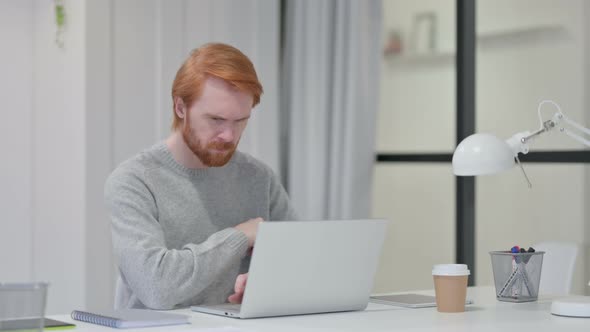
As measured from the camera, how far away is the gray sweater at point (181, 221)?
2.28m

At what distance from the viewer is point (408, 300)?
2.40 metres

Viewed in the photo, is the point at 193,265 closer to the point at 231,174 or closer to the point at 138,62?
the point at 231,174

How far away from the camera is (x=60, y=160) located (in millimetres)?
3717

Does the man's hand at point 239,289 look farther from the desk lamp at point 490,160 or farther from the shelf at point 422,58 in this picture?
the shelf at point 422,58

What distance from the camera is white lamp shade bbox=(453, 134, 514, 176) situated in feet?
6.93

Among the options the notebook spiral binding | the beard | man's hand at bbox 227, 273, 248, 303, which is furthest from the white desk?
the beard

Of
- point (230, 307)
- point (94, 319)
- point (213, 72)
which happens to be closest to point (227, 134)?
point (213, 72)

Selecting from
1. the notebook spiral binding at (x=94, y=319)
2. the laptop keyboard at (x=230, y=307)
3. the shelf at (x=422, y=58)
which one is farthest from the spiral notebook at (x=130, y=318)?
the shelf at (x=422, y=58)

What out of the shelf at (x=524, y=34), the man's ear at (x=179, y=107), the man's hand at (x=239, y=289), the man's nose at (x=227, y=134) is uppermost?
the shelf at (x=524, y=34)

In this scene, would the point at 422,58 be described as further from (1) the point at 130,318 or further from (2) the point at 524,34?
(1) the point at 130,318

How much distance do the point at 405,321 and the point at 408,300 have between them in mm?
345

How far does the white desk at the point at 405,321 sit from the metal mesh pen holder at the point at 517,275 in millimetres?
107

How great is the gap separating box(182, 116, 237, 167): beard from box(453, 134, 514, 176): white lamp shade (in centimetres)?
67

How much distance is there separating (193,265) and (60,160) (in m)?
1.60
